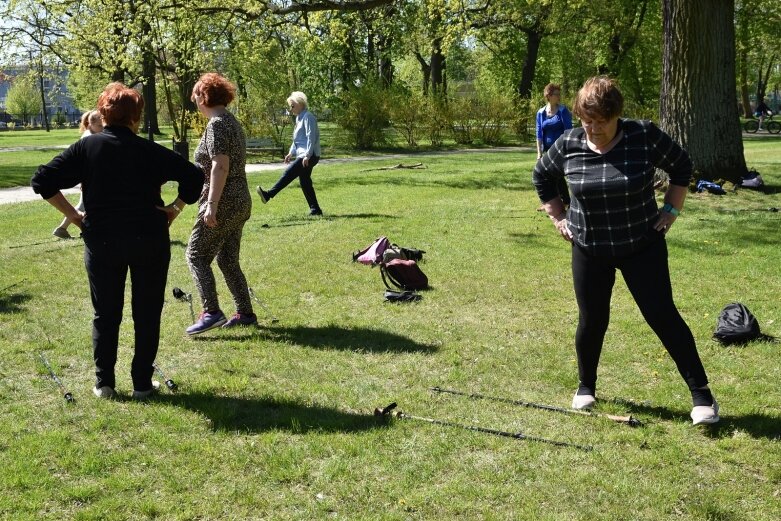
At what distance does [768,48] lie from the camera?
45.0m

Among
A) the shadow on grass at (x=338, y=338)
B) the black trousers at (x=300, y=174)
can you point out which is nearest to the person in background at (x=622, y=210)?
the shadow on grass at (x=338, y=338)

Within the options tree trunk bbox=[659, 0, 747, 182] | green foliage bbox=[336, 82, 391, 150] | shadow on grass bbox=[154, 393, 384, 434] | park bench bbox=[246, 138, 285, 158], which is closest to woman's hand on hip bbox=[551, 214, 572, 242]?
shadow on grass bbox=[154, 393, 384, 434]

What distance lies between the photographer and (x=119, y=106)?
14.8ft

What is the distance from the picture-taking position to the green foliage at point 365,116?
28.9 metres

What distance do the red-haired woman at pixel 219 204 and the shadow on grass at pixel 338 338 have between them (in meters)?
0.25

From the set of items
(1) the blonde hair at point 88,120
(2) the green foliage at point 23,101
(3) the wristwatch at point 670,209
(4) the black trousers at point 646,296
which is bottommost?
(4) the black trousers at point 646,296

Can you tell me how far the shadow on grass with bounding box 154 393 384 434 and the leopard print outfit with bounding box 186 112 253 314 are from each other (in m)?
1.53

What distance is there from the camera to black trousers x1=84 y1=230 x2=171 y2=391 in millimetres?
4605

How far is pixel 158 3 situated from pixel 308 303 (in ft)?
39.7

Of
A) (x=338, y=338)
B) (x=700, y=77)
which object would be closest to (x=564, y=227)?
(x=338, y=338)

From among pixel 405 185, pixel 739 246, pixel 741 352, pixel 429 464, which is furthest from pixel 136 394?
pixel 405 185

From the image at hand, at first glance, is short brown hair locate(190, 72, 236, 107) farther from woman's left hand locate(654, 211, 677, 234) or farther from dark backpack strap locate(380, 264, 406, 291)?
woman's left hand locate(654, 211, 677, 234)

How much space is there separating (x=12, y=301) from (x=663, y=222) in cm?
613

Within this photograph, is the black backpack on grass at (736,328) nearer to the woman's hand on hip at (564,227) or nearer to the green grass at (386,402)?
the green grass at (386,402)
